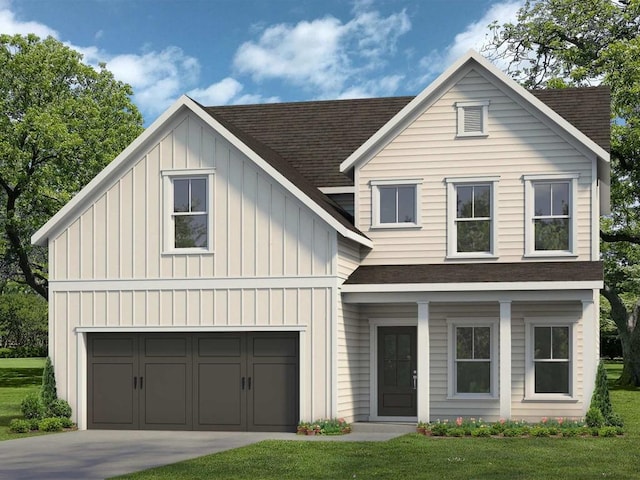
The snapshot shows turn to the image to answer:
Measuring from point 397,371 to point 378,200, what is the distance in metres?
4.23

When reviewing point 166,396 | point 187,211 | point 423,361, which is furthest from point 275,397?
point 187,211

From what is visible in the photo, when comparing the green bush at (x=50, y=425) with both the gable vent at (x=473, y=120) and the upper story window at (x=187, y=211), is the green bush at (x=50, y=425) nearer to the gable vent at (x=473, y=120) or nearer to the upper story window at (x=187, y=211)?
the upper story window at (x=187, y=211)

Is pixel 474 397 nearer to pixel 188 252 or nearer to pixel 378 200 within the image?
pixel 378 200

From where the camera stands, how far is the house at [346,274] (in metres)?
24.0

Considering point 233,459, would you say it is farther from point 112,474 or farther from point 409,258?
point 409,258

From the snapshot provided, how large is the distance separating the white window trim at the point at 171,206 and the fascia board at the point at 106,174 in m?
0.89

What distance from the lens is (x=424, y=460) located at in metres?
18.0

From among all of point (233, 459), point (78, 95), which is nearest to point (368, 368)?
point (233, 459)

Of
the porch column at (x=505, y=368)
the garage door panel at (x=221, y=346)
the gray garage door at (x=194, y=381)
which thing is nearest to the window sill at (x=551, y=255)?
the porch column at (x=505, y=368)

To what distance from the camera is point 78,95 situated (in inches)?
1896

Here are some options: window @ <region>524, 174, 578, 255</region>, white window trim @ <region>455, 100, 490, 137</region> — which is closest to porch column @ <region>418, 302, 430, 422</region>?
window @ <region>524, 174, 578, 255</region>

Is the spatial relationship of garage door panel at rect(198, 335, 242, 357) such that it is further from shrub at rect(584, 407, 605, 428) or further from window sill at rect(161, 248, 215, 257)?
shrub at rect(584, 407, 605, 428)

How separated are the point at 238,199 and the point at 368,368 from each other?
5292mm

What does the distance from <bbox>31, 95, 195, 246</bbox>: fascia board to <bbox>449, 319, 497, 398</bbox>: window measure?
8.36 meters
